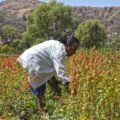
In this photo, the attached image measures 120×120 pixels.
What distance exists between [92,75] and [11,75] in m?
4.03

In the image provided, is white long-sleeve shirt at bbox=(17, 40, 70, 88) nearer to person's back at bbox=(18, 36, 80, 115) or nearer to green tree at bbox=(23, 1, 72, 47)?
person's back at bbox=(18, 36, 80, 115)

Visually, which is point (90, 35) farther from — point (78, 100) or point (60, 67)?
point (78, 100)

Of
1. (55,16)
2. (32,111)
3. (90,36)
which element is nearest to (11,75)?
(32,111)

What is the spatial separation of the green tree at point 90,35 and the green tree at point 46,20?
439 cm

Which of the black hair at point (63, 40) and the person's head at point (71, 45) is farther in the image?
the black hair at point (63, 40)

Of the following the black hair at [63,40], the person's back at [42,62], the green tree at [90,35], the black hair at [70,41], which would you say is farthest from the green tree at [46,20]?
the black hair at [70,41]

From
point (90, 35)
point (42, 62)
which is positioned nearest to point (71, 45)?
point (42, 62)

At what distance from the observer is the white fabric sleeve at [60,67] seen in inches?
234

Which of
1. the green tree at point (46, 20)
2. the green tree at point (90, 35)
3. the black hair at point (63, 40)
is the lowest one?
the green tree at point (90, 35)

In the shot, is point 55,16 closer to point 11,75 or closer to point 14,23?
point 11,75

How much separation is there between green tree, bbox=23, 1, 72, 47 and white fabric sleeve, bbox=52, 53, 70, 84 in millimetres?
60848

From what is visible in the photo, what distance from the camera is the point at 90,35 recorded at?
3009 inches

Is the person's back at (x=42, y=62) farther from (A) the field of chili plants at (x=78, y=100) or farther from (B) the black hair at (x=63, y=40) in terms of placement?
(A) the field of chili plants at (x=78, y=100)

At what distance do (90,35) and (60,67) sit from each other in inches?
2786
